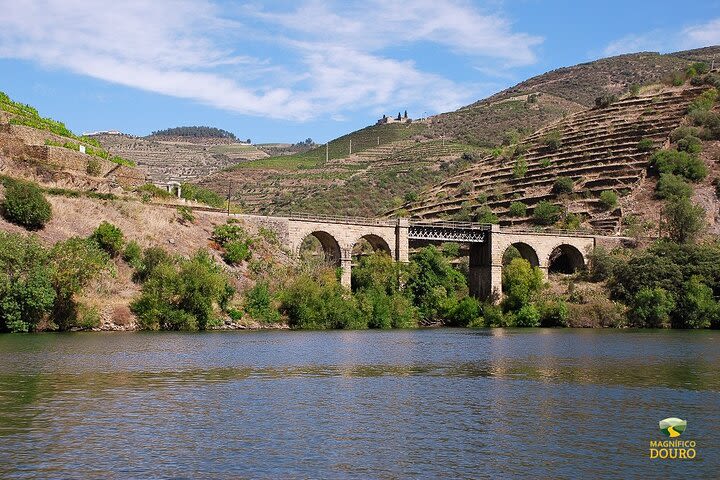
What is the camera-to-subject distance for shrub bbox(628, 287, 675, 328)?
66000 millimetres

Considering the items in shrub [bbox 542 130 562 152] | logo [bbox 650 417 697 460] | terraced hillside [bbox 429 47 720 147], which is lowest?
logo [bbox 650 417 697 460]

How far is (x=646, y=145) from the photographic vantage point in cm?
10038

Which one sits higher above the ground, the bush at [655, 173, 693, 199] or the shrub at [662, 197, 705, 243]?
the bush at [655, 173, 693, 199]

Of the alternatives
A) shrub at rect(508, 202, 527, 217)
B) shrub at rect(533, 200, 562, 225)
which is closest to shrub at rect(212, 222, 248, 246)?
shrub at rect(533, 200, 562, 225)

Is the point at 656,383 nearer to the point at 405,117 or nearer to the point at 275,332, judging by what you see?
the point at 275,332

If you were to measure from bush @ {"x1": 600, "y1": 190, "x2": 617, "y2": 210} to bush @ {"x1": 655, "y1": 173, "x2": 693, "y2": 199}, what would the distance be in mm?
4814

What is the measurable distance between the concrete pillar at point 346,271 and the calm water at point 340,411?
94.1 feet

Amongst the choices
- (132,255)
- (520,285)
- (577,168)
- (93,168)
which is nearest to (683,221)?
(520,285)

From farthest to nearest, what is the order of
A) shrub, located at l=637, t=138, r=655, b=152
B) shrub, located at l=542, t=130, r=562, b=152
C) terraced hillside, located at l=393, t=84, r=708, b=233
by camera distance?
shrub, located at l=542, t=130, r=562, b=152
shrub, located at l=637, t=138, r=655, b=152
terraced hillside, located at l=393, t=84, r=708, b=233

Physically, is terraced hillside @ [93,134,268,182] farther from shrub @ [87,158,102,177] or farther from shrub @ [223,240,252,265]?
shrub @ [223,240,252,265]

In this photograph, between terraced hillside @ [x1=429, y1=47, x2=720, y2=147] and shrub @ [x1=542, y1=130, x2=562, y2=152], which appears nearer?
shrub @ [x1=542, y1=130, x2=562, y2=152]

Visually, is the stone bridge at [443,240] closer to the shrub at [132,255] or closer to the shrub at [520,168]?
the shrub at [132,255]

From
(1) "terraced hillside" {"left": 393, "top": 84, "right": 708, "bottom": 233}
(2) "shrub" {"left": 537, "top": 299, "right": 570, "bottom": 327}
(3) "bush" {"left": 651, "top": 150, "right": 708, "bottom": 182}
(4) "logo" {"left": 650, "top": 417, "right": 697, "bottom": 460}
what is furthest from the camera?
(1) "terraced hillside" {"left": 393, "top": 84, "right": 708, "bottom": 233}

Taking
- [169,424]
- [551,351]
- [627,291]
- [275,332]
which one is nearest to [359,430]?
[169,424]
